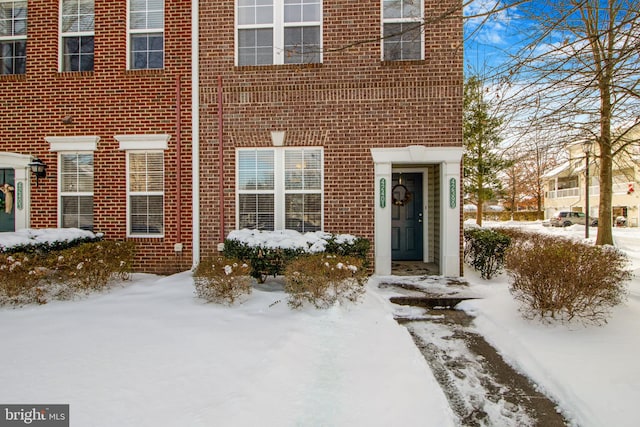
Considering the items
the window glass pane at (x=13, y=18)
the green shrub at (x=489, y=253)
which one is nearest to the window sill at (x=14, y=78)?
the window glass pane at (x=13, y=18)

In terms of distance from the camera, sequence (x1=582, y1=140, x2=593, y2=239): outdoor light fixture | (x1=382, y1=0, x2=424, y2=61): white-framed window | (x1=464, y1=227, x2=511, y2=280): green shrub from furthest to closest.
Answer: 1. (x1=582, y1=140, x2=593, y2=239): outdoor light fixture
2. (x1=382, y1=0, x2=424, y2=61): white-framed window
3. (x1=464, y1=227, x2=511, y2=280): green shrub

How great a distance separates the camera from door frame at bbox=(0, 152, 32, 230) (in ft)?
23.7

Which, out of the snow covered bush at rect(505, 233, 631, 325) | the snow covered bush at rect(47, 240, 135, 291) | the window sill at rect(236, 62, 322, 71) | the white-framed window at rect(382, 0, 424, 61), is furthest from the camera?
the window sill at rect(236, 62, 322, 71)

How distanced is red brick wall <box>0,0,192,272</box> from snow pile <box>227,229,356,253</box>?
71.6 inches

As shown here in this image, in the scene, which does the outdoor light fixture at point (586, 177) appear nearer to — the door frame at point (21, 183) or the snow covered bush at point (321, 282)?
the snow covered bush at point (321, 282)

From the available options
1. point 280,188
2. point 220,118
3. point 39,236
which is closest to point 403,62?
point 280,188

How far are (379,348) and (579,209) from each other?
37685 millimetres

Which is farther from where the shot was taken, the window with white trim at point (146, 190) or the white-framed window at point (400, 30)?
the window with white trim at point (146, 190)

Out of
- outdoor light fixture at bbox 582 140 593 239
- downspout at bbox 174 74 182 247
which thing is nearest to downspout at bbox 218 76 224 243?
downspout at bbox 174 74 182 247

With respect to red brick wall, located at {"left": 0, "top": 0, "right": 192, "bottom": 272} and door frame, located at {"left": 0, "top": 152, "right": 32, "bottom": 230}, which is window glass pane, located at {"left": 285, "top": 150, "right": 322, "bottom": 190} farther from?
door frame, located at {"left": 0, "top": 152, "right": 32, "bottom": 230}

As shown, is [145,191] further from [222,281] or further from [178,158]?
[222,281]

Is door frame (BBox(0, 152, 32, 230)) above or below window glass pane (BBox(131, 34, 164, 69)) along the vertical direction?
below

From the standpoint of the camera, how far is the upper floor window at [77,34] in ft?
23.9
